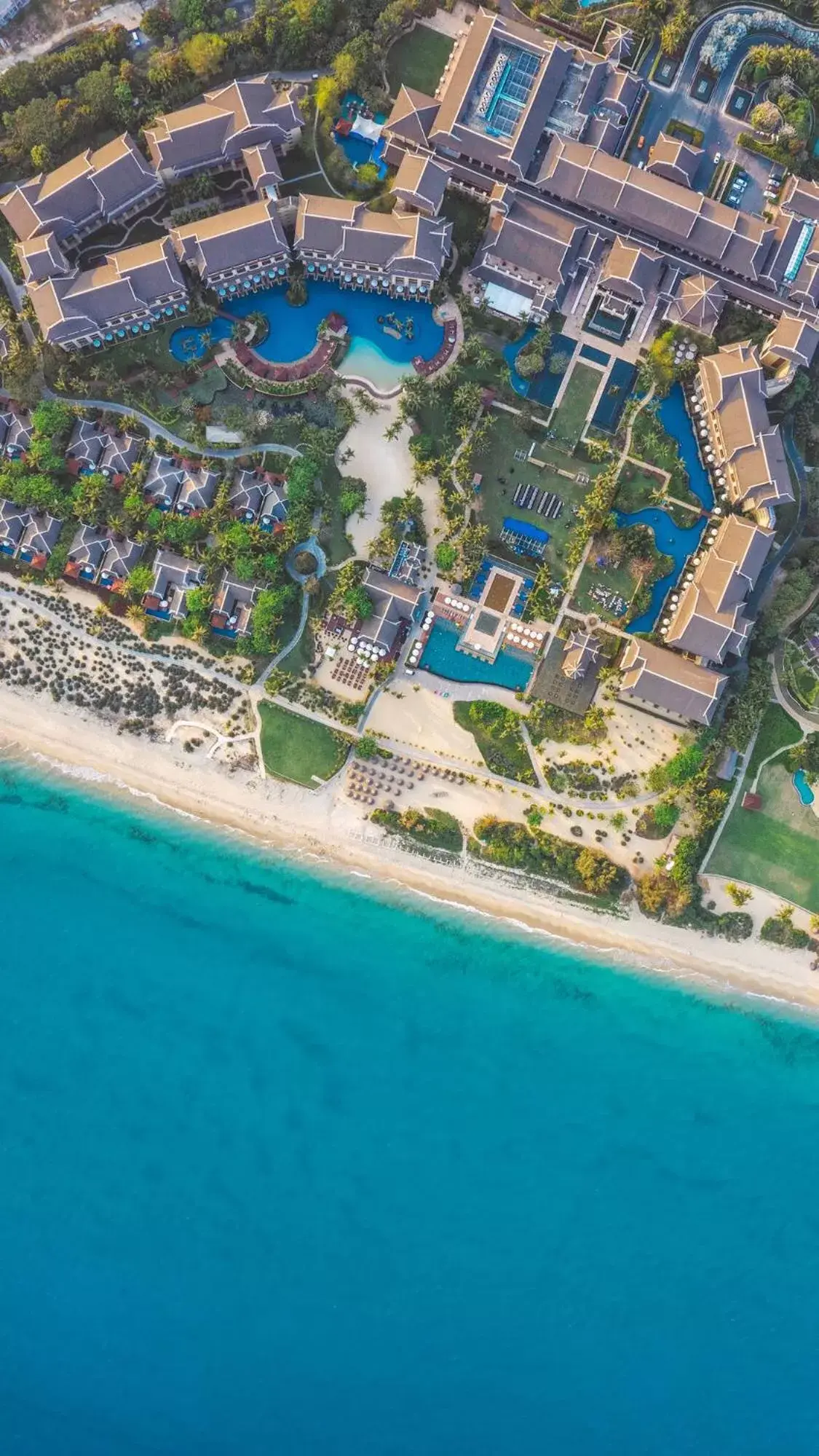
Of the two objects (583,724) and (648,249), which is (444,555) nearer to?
(583,724)

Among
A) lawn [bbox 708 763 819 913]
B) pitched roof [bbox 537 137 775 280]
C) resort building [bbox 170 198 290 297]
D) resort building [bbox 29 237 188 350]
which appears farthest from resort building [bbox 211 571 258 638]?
lawn [bbox 708 763 819 913]

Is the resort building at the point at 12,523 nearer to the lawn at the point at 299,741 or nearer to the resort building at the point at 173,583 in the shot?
the resort building at the point at 173,583

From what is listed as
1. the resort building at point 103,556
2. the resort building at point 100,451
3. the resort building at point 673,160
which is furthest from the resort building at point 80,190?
the resort building at point 673,160

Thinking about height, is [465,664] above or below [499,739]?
above

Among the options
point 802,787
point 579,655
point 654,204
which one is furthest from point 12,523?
point 802,787

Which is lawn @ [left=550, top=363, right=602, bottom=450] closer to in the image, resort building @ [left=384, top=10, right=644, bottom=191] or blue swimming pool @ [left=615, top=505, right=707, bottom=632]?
blue swimming pool @ [left=615, top=505, right=707, bottom=632]

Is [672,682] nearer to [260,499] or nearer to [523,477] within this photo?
[523,477]
